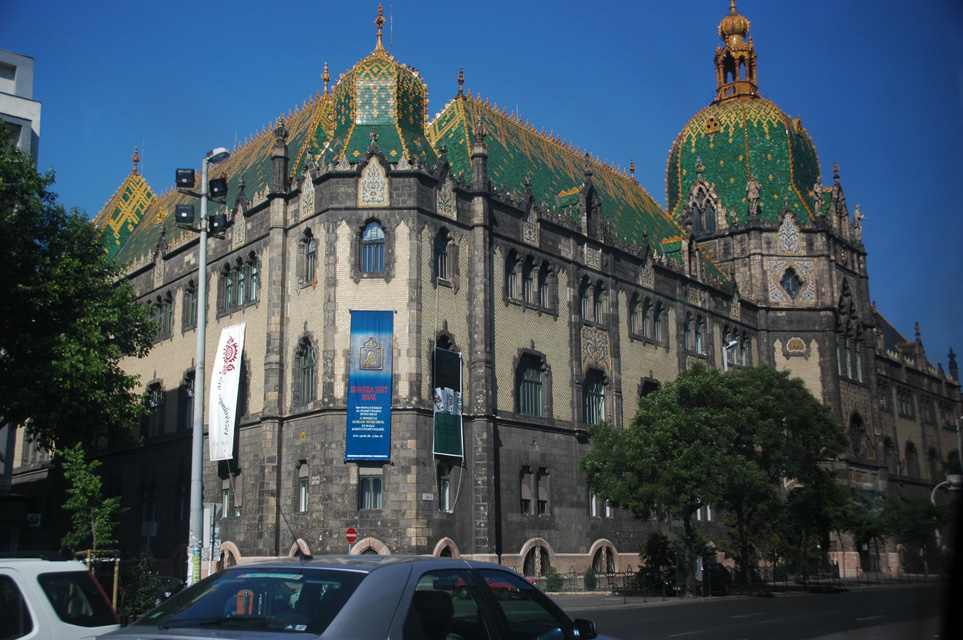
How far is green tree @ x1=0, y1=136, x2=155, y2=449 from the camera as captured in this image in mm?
30922

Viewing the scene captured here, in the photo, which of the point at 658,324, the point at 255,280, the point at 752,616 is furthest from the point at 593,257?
the point at 752,616

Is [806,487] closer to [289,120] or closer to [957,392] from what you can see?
[289,120]

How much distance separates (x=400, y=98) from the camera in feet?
130

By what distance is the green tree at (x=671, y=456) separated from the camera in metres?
34.8

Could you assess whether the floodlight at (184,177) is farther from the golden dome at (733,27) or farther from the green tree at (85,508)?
the golden dome at (733,27)

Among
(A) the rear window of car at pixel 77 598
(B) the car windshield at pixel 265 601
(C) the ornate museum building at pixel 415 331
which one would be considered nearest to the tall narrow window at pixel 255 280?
(C) the ornate museum building at pixel 415 331

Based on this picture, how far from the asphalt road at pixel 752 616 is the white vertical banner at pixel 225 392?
47.3 feet

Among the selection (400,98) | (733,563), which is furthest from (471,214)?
(733,563)

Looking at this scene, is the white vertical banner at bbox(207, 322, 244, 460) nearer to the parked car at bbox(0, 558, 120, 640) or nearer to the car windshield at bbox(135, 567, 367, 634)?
the parked car at bbox(0, 558, 120, 640)

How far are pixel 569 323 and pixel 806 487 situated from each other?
12375mm

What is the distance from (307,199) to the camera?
124 ft

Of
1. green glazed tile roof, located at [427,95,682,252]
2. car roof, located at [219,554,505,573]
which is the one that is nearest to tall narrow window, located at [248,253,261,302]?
green glazed tile roof, located at [427,95,682,252]

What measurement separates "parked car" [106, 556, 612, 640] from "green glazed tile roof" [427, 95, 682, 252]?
33.5 meters

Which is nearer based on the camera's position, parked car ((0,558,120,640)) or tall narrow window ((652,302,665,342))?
parked car ((0,558,120,640))
